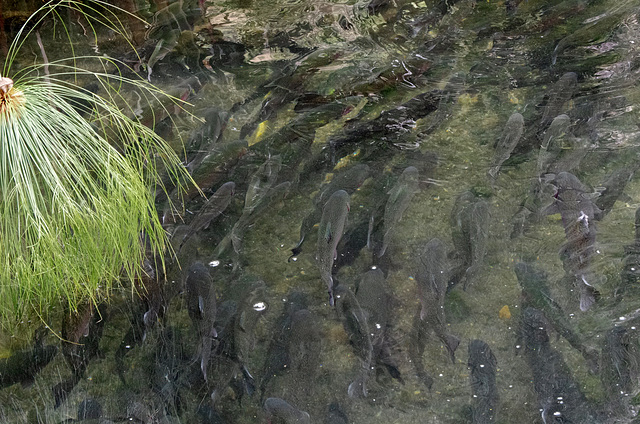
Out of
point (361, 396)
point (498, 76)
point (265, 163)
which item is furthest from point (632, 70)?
point (361, 396)

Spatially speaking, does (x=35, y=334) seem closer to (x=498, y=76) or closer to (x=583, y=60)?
(x=498, y=76)

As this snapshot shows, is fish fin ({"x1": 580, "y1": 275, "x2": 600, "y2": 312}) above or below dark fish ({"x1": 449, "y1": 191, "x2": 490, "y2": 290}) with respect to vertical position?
below

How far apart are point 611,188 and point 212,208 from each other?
119 centimetres

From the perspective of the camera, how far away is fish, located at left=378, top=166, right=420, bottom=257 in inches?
70.6

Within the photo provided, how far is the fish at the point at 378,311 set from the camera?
5.04 feet

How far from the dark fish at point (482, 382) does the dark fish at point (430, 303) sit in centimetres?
5

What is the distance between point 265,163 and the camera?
1964mm

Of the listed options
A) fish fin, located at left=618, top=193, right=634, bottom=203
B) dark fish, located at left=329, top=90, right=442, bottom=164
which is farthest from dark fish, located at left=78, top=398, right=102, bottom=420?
fish fin, located at left=618, top=193, right=634, bottom=203

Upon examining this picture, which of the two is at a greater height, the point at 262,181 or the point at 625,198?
the point at 262,181

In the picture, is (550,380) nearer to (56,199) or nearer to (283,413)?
(283,413)

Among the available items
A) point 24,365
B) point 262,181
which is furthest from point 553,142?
point 24,365

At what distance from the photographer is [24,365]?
1.50 m

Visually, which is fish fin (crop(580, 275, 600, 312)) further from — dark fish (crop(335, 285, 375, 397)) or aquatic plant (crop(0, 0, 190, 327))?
aquatic plant (crop(0, 0, 190, 327))

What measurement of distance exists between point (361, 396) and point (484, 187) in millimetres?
777
